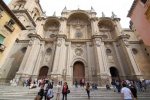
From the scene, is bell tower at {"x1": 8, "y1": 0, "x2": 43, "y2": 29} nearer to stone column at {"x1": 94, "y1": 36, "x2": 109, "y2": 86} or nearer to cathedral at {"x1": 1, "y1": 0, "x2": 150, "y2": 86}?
cathedral at {"x1": 1, "y1": 0, "x2": 150, "y2": 86}

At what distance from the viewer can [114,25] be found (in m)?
24.3

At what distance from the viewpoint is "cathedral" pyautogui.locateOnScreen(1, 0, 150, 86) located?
18.0 m

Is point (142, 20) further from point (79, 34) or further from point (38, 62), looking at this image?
point (38, 62)

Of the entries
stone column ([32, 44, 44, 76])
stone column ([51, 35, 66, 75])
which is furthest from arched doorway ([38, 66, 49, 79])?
stone column ([51, 35, 66, 75])

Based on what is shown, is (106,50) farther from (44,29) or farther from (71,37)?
(44,29)

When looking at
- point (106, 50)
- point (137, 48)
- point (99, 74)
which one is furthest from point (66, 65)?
point (137, 48)

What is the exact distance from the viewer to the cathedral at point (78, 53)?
18000mm

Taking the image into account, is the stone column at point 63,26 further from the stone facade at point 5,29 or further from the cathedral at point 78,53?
the stone facade at point 5,29

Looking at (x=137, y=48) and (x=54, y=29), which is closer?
(x=137, y=48)

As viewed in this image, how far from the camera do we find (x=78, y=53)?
71.7 feet

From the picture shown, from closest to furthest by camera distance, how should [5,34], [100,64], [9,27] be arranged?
[5,34] → [9,27] → [100,64]

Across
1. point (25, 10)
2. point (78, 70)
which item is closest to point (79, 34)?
point (78, 70)

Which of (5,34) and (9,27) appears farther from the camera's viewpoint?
(9,27)

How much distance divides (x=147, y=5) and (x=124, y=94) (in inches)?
403
